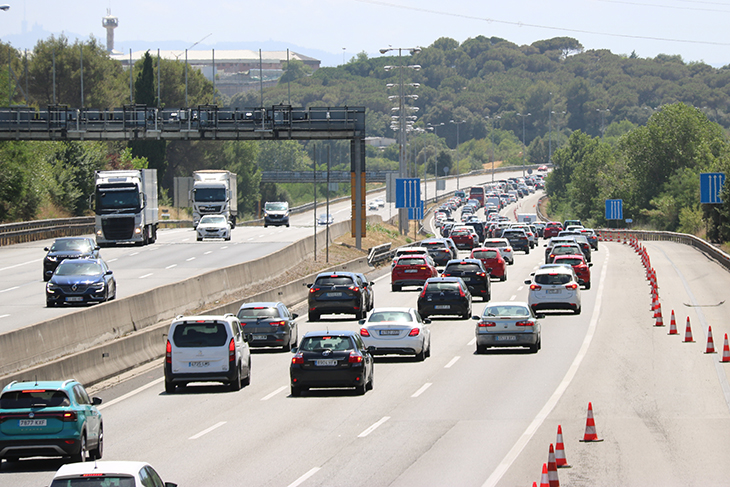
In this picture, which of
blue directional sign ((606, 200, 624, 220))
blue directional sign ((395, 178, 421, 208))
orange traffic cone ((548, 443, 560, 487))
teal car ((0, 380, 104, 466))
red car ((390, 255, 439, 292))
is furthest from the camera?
blue directional sign ((606, 200, 624, 220))

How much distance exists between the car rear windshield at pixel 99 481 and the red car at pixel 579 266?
122ft

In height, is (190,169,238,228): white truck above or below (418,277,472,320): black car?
above

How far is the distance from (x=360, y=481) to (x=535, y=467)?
91.2 inches

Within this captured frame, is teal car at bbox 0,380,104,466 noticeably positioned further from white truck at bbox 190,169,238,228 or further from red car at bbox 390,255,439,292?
white truck at bbox 190,169,238,228

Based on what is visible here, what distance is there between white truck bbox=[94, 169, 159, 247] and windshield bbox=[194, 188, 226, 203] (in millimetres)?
8725

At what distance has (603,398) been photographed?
2091 centimetres

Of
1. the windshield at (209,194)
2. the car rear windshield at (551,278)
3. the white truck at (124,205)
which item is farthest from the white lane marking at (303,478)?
the windshield at (209,194)

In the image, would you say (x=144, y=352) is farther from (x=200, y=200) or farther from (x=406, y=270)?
(x=200, y=200)

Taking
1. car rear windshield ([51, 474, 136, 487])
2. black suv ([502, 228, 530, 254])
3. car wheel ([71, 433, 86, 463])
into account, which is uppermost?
car rear windshield ([51, 474, 136, 487])

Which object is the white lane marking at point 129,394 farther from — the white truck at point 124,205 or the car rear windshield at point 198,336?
the white truck at point 124,205

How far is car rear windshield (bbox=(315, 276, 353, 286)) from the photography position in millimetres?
35469

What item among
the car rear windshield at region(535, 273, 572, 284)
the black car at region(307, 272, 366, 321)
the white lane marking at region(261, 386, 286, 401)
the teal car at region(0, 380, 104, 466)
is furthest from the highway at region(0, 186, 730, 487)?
the black car at region(307, 272, 366, 321)

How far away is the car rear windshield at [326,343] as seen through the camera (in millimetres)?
21125

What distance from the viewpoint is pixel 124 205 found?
54375 millimetres
